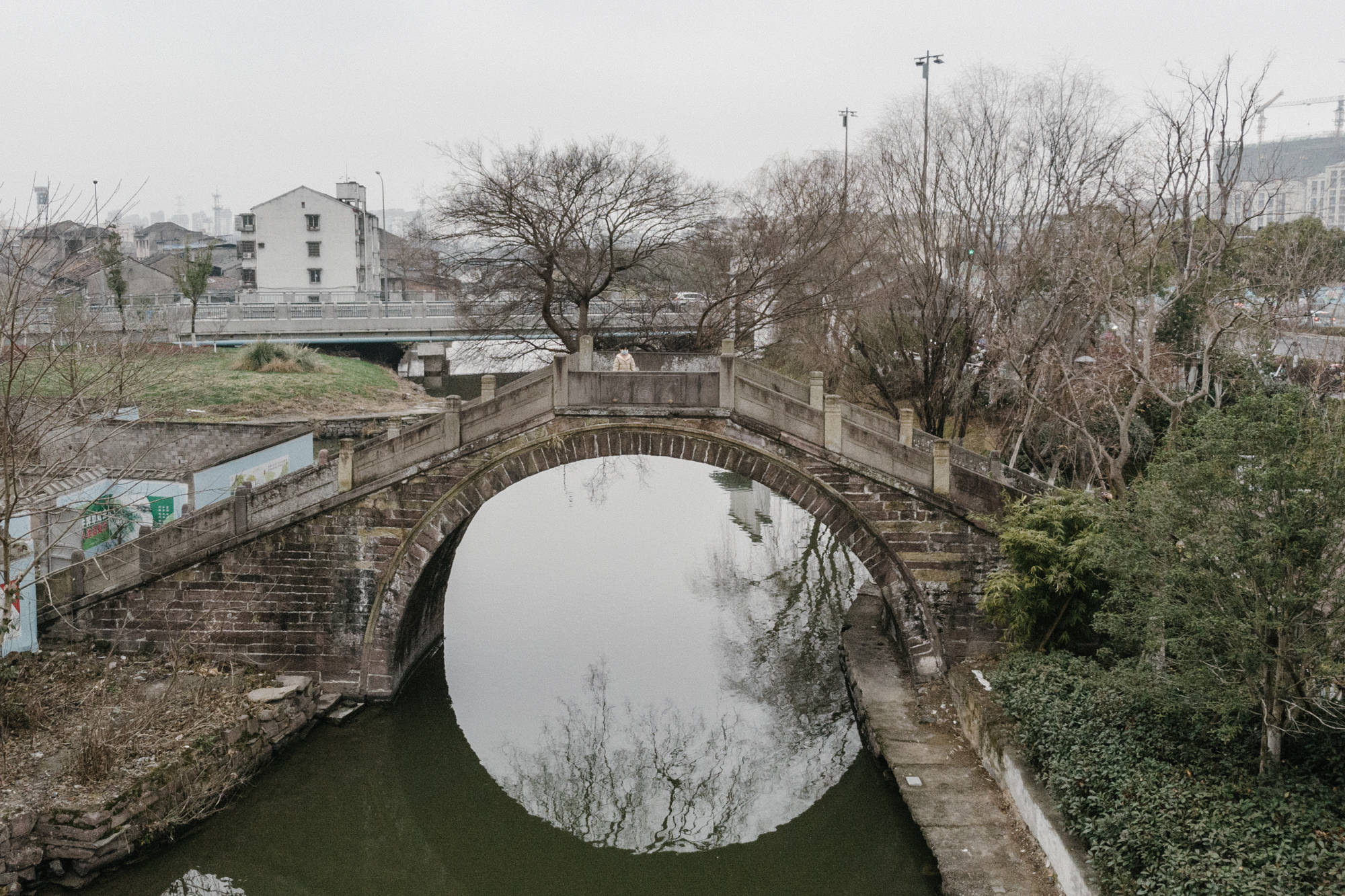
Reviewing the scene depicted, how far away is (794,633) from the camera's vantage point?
22031 millimetres

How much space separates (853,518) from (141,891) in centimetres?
978

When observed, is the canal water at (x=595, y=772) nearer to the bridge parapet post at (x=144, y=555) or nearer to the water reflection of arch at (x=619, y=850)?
the water reflection of arch at (x=619, y=850)

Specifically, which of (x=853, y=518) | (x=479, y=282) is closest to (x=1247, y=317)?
(x=853, y=518)

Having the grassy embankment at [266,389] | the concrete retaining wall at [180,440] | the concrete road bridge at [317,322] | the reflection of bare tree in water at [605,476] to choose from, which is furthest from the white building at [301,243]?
the concrete retaining wall at [180,440]

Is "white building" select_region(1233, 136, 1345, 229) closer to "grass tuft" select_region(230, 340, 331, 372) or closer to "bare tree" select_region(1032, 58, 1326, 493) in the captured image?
"bare tree" select_region(1032, 58, 1326, 493)

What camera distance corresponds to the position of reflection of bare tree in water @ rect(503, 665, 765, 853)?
14633 millimetres

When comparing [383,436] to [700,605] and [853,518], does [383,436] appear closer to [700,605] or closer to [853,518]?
[853,518]

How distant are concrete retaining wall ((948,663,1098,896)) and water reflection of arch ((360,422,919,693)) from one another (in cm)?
171

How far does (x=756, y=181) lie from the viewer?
108 feet

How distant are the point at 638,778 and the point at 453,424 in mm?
5834

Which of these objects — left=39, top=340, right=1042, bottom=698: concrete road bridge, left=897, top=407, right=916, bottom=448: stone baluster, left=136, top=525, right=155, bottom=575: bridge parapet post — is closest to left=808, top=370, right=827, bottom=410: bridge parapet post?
left=897, top=407, right=916, bottom=448: stone baluster

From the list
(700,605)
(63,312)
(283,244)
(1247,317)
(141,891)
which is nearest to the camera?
(141,891)

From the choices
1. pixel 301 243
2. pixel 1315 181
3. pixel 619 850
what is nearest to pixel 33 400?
pixel 619 850

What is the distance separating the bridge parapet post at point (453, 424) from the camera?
15391mm
